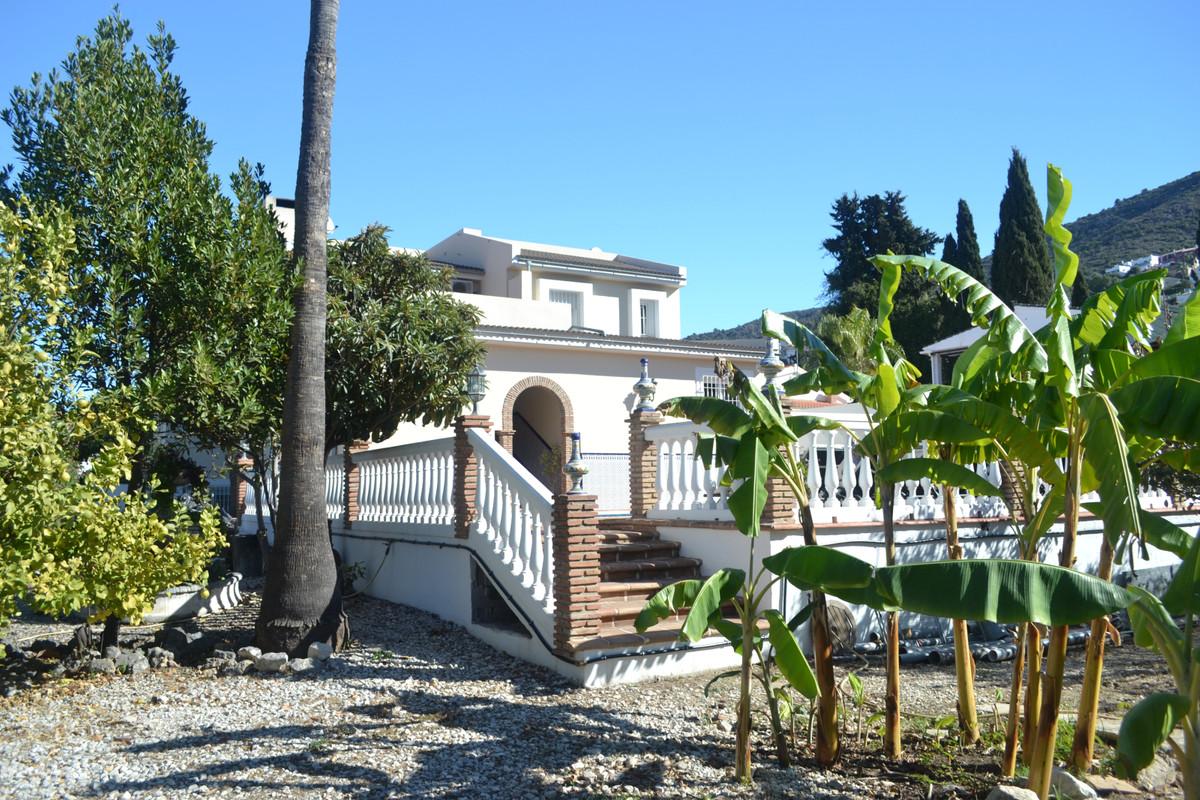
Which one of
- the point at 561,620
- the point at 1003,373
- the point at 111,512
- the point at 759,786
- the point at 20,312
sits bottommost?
the point at 759,786

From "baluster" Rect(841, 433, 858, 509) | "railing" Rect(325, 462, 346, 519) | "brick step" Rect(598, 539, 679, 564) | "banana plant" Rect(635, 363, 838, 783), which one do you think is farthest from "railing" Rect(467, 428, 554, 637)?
"railing" Rect(325, 462, 346, 519)

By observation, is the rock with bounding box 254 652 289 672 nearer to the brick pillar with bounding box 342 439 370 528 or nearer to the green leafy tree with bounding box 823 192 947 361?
the brick pillar with bounding box 342 439 370 528

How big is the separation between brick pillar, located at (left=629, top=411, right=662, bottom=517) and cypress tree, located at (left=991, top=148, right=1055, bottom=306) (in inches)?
1469

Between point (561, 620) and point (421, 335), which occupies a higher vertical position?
point (421, 335)

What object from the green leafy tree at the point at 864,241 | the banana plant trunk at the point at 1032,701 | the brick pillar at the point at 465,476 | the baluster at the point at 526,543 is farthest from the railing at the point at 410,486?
the green leafy tree at the point at 864,241

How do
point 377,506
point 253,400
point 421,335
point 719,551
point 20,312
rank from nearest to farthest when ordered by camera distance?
point 20,312 → point 253,400 → point 719,551 → point 421,335 → point 377,506

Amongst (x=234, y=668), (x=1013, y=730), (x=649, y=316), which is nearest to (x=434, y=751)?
(x=234, y=668)

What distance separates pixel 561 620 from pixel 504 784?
2719 mm

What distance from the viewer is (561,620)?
336 inches

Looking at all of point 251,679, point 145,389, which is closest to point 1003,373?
point 251,679

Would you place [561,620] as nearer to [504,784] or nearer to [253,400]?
[504,784]

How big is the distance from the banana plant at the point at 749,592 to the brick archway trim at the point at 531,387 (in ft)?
51.2

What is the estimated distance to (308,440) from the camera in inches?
366

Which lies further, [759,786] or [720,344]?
[720,344]
